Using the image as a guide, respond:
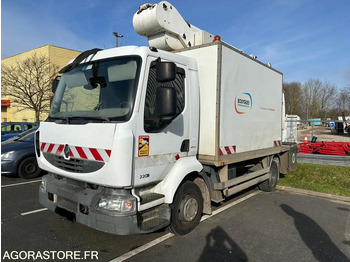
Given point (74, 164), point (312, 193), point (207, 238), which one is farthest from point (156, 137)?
point (312, 193)

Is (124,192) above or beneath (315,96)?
beneath

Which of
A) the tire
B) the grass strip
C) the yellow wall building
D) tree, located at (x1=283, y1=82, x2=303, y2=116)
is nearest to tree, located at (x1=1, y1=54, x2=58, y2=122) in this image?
the yellow wall building

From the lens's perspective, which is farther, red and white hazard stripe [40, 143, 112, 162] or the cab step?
the cab step

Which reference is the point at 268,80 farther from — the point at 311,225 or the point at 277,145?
the point at 311,225

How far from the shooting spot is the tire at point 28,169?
25.4 feet

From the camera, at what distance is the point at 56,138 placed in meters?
3.74

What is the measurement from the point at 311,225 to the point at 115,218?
3671 millimetres

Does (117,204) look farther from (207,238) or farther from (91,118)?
(207,238)

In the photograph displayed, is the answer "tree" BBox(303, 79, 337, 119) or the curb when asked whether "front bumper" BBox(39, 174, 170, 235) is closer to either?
the curb

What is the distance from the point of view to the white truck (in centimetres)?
321

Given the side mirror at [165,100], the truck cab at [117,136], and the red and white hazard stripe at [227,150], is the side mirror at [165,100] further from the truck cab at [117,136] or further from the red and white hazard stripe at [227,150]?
the red and white hazard stripe at [227,150]

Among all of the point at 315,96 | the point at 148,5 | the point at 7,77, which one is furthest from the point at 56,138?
the point at 315,96

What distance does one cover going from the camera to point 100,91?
11.7 feet

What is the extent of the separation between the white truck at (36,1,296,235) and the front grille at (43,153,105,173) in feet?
0.04
